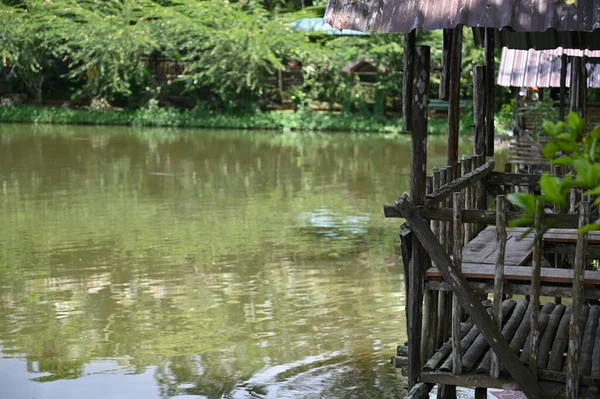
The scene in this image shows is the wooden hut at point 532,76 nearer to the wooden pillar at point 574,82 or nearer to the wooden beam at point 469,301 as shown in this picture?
the wooden pillar at point 574,82

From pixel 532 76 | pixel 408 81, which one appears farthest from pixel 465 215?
pixel 532 76

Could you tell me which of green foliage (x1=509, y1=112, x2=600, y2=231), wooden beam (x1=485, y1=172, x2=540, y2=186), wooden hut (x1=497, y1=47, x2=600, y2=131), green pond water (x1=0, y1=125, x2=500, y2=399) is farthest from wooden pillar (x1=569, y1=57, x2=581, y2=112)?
green foliage (x1=509, y1=112, x2=600, y2=231)

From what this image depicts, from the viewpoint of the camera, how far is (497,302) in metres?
5.36

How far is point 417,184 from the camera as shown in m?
5.89

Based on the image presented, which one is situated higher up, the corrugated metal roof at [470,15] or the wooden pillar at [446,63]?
the corrugated metal roof at [470,15]

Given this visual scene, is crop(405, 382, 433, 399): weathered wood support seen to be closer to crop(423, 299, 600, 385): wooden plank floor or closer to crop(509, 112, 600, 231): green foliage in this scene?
crop(423, 299, 600, 385): wooden plank floor

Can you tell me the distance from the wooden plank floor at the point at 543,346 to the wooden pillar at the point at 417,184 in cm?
12

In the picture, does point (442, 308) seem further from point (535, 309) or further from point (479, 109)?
point (479, 109)

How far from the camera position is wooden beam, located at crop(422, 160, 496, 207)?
5.70m

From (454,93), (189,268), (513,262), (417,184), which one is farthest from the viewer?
(189,268)

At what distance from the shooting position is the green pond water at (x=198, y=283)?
845 cm

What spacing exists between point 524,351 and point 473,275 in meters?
0.54

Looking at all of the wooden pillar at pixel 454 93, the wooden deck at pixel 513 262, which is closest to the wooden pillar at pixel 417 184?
the wooden deck at pixel 513 262

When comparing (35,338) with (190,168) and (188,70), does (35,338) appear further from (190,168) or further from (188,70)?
(188,70)
